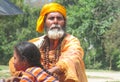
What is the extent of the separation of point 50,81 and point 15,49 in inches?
11.9

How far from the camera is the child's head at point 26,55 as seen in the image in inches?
96.4

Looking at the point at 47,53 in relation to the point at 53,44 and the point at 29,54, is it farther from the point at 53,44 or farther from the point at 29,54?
the point at 29,54

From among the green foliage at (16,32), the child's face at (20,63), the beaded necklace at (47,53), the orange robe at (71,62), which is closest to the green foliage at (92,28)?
the green foliage at (16,32)

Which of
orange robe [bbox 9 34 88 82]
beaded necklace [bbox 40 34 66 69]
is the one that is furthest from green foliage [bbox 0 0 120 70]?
orange robe [bbox 9 34 88 82]

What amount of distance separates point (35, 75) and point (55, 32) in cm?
83

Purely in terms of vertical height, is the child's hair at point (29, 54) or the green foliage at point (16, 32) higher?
the child's hair at point (29, 54)

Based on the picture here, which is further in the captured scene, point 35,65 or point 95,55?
point 95,55

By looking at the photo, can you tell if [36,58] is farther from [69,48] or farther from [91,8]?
[91,8]

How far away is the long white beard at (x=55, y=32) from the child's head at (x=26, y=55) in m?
0.71

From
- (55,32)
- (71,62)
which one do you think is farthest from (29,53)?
(55,32)

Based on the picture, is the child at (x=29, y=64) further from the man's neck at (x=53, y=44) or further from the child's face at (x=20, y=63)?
the man's neck at (x=53, y=44)

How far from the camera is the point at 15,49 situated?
2523mm

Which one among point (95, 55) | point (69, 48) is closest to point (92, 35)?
point (95, 55)

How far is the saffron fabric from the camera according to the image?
7.87 feet
